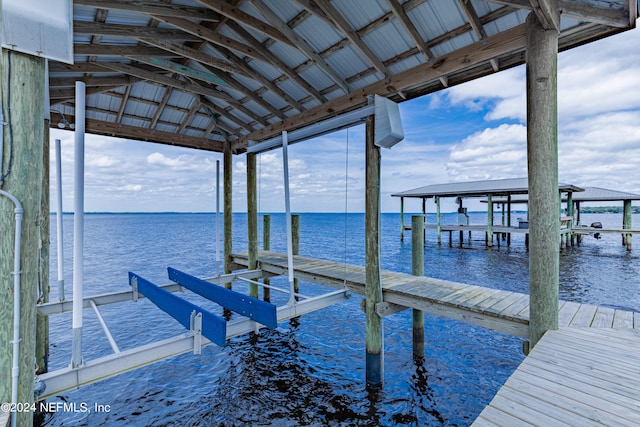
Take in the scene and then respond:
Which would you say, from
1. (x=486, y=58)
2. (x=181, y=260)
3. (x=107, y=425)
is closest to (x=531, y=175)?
(x=486, y=58)

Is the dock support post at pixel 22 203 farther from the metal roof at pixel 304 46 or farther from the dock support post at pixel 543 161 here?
the dock support post at pixel 543 161

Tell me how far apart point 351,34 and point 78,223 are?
3846mm

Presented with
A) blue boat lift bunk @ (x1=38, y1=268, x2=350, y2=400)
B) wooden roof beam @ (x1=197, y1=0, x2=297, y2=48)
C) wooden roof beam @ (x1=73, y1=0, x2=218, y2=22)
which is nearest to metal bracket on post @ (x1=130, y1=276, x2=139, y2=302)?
blue boat lift bunk @ (x1=38, y1=268, x2=350, y2=400)

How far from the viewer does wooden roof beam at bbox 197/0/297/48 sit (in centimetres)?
368

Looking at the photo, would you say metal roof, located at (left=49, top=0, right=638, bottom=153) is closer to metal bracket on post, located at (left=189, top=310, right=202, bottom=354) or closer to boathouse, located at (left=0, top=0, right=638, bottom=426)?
boathouse, located at (left=0, top=0, right=638, bottom=426)

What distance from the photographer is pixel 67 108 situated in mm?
6297

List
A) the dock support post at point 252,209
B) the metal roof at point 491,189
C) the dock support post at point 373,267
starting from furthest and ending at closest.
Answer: the metal roof at point 491,189 < the dock support post at point 252,209 < the dock support post at point 373,267

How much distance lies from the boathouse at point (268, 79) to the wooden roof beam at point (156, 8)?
0.02 metres

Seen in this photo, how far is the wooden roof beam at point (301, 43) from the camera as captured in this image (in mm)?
3772

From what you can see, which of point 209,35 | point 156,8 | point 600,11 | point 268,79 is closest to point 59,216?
point 156,8

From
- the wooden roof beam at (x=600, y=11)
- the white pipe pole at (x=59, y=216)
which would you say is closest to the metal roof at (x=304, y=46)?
the wooden roof beam at (x=600, y=11)

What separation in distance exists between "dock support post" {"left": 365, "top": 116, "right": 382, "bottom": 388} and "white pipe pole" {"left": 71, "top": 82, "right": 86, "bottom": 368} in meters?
3.81

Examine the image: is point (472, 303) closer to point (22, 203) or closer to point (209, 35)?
point (22, 203)

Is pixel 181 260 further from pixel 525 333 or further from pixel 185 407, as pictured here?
pixel 525 333
